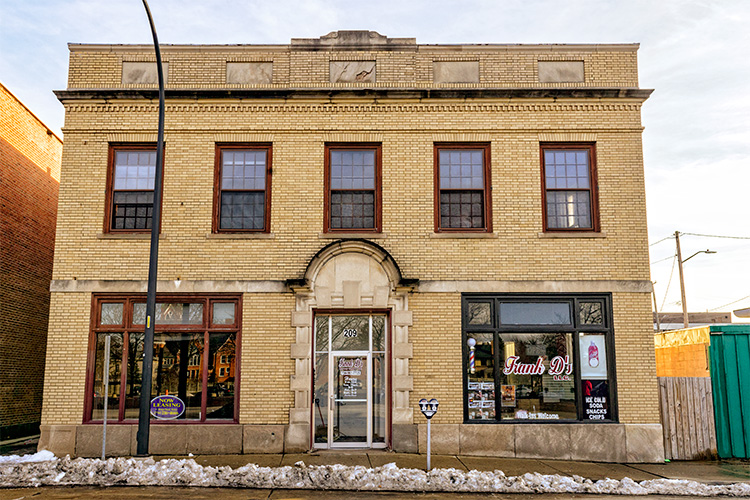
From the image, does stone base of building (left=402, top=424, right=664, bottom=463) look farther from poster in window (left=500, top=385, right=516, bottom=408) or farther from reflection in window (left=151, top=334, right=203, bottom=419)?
reflection in window (left=151, top=334, right=203, bottom=419)

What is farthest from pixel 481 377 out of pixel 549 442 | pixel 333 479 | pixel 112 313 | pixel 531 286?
pixel 112 313

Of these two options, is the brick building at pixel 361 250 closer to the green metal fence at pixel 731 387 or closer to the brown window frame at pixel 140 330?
the brown window frame at pixel 140 330

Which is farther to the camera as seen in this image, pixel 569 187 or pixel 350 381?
pixel 569 187

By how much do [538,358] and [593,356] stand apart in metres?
1.21

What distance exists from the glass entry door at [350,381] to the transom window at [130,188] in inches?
182

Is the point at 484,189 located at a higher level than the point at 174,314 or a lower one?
higher

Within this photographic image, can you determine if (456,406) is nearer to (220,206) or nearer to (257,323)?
(257,323)

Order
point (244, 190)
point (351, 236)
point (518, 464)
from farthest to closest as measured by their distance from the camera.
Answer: point (244, 190) < point (351, 236) < point (518, 464)

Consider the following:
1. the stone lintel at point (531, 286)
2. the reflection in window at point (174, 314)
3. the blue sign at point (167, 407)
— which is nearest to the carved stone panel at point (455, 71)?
the stone lintel at point (531, 286)

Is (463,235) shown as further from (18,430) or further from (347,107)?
(18,430)

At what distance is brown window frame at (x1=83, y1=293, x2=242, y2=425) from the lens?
1295 centimetres

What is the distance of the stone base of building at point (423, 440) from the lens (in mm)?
12680

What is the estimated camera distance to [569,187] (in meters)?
14.0

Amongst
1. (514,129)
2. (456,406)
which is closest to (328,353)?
(456,406)
